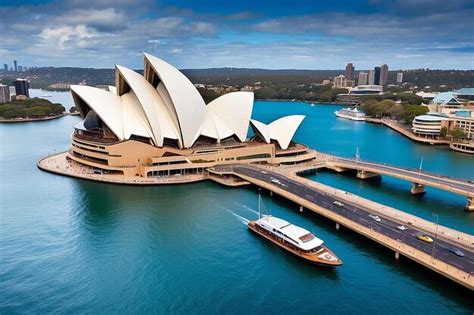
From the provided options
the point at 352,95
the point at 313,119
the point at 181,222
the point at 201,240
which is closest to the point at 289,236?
the point at 201,240

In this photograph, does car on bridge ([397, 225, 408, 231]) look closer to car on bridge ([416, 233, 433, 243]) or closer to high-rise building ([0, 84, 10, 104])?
car on bridge ([416, 233, 433, 243])

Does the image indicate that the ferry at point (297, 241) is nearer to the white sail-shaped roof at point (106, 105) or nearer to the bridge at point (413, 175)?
the bridge at point (413, 175)

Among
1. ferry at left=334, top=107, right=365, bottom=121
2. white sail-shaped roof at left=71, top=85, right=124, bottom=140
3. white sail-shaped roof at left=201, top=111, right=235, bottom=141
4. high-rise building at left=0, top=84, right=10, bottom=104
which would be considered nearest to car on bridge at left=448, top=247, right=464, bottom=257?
white sail-shaped roof at left=201, top=111, right=235, bottom=141

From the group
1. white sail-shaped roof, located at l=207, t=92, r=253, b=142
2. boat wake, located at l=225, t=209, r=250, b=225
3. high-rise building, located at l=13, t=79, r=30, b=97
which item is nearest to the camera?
boat wake, located at l=225, t=209, r=250, b=225

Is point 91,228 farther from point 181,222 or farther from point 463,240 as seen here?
point 463,240

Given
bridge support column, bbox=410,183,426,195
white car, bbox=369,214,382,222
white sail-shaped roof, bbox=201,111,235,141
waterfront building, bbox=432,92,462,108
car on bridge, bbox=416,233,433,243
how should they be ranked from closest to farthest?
car on bridge, bbox=416,233,433,243, white car, bbox=369,214,382,222, bridge support column, bbox=410,183,426,195, white sail-shaped roof, bbox=201,111,235,141, waterfront building, bbox=432,92,462,108

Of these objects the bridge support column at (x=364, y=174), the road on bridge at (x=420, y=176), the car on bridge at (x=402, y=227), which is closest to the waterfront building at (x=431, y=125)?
the road on bridge at (x=420, y=176)
